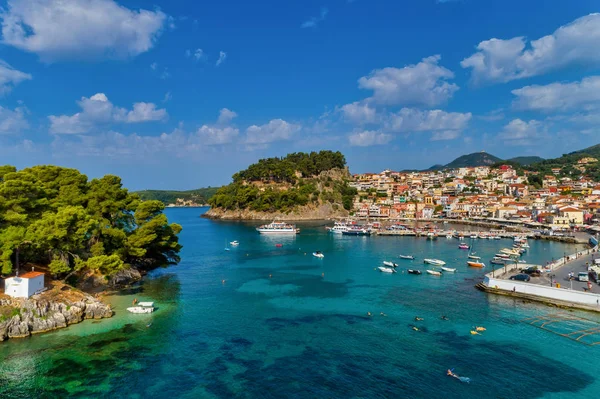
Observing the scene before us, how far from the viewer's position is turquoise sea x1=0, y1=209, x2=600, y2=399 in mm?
17359

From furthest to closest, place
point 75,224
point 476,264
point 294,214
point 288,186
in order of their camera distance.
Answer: point 288,186
point 294,214
point 476,264
point 75,224

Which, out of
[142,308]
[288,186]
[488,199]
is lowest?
[142,308]

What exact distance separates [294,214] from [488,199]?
180ft

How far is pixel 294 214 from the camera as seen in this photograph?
113312mm

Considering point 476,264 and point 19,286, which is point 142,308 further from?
point 476,264

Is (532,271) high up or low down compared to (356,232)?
down

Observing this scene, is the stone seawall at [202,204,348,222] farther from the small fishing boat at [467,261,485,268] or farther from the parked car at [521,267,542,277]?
the parked car at [521,267,542,277]

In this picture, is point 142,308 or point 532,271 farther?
point 532,271

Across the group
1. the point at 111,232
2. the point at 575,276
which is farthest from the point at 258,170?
the point at 575,276

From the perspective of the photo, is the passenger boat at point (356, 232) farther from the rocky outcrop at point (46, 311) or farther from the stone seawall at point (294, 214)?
the rocky outcrop at point (46, 311)

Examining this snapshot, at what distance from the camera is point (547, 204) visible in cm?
9438

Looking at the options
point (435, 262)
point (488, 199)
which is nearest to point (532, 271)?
point (435, 262)

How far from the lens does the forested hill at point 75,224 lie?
27328 mm

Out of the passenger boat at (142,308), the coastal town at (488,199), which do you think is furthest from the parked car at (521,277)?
the coastal town at (488,199)
